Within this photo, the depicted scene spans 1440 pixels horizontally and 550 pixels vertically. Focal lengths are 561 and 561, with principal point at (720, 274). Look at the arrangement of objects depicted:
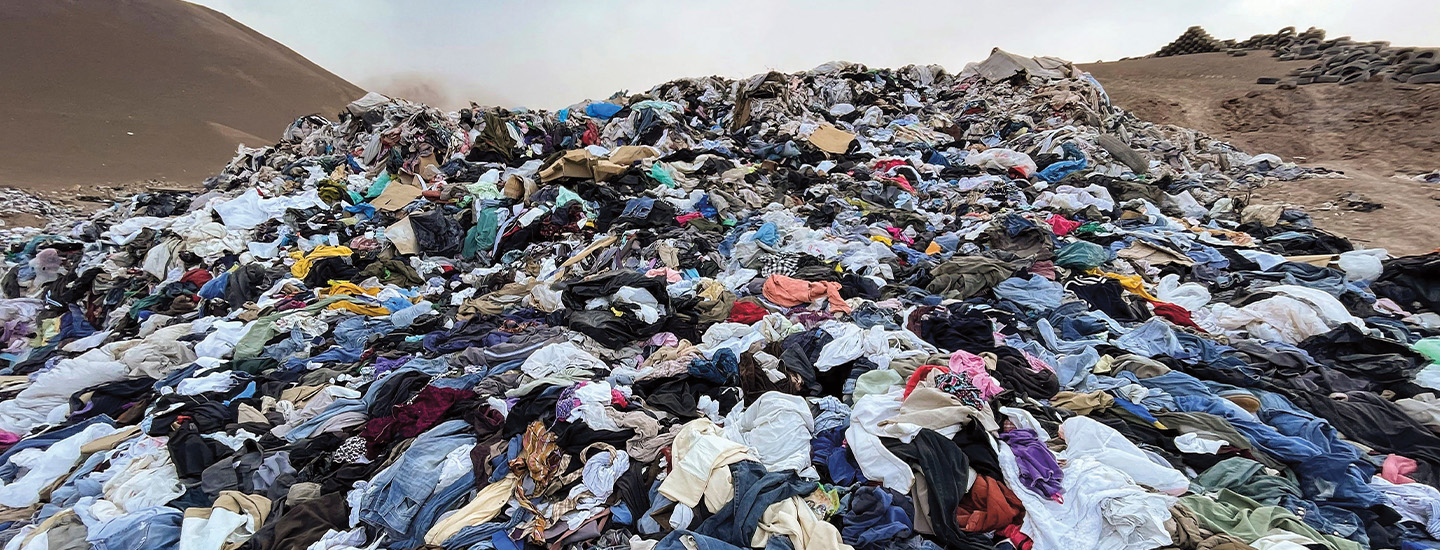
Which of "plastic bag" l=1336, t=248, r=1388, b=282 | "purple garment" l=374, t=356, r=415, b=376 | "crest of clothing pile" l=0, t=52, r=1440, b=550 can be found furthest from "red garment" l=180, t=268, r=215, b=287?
"plastic bag" l=1336, t=248, r=1388, b=282

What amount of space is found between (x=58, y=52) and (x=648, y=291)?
36.4 m

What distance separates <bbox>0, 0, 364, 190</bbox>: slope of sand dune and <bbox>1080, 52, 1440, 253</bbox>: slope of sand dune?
68.7 feet

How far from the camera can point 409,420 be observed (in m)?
2.70

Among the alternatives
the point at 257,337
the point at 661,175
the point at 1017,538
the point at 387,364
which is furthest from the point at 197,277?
the point at 1017,538

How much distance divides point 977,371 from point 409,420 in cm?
273

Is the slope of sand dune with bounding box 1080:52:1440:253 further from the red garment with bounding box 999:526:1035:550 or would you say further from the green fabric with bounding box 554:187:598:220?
the green fabric with bounding box 554:187:598:220

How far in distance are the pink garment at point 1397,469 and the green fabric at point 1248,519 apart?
22.3 inches


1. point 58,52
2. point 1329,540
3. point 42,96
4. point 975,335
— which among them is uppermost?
point 58,52

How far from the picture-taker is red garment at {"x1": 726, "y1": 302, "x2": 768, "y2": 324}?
3713 millimetres

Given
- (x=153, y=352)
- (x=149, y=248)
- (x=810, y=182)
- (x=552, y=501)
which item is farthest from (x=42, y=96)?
(x=552, y=501)

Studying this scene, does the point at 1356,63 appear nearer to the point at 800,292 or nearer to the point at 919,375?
the point at 800,292

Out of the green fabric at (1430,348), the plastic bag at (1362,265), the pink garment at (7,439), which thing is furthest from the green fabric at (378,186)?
the plastic bag at (1362,265)

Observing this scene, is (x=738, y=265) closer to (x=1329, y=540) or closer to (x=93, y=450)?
(x=1329, y=540)

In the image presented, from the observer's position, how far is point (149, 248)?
5.30 meters
